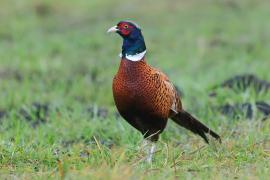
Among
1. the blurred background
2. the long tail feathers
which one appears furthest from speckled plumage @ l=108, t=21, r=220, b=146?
the blurred background

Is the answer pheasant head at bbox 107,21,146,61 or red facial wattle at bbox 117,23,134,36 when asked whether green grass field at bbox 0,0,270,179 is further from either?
red facial wattle at bbox 117,23,134,36

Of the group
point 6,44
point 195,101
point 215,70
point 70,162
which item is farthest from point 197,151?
point 6,44

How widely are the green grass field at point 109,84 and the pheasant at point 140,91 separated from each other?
20cm

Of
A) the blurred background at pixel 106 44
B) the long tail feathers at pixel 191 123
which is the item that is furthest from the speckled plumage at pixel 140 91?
the blurred background at pixel 106 44

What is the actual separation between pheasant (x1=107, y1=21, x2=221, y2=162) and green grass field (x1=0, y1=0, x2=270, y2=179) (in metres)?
0.20

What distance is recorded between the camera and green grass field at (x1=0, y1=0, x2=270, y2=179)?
562cm

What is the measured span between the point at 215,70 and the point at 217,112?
2.68 meters

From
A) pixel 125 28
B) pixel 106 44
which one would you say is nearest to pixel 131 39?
pixel 125 28

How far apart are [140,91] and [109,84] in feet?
12.6

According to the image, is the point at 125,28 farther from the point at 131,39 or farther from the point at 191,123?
the point at 191,123

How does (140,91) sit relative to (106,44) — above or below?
above

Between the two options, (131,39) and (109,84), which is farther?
(109,84)

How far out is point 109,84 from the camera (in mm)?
9922

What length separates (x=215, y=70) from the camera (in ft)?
34.4
